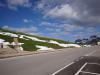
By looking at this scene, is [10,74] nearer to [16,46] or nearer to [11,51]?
[11,51]

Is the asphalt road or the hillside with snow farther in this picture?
the hillside with snow

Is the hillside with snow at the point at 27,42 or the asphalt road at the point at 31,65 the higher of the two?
the hillside with snow at the point at 27,42

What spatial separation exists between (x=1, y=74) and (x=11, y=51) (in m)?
25.7

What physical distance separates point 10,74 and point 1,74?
557 mm

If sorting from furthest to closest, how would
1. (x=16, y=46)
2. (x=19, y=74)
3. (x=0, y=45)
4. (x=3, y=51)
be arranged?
(x=16, y=46) → (x=0, y=45) → (x=3, y=51) → (x=19, y=74)

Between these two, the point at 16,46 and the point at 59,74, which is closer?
the point at 59,74

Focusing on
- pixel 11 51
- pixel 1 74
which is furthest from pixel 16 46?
pixel 1 74

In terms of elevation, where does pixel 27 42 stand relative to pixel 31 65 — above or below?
above

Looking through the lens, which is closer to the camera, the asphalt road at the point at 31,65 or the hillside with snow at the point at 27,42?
the asphalt road at the point at 31,65

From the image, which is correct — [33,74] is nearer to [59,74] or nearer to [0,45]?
[59,74]

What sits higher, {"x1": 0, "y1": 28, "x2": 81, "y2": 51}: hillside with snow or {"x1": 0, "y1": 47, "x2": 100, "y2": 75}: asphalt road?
{"x1": 0, "y1": 28, "x2": 81, "y2": 51}: hillside with snow

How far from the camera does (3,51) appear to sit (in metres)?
34.2

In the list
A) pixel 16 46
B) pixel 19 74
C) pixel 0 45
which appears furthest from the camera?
pixel 16 46

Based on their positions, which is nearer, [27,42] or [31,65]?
[31,65]
